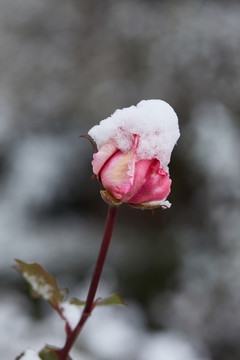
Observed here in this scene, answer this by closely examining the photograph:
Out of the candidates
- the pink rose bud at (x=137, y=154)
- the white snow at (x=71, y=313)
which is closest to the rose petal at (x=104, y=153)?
the pink rose bud at (x=137, y=154)

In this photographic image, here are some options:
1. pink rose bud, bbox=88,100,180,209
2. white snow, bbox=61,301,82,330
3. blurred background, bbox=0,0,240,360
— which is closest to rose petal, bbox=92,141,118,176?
pink rose bud, bbox=88,100,180,209

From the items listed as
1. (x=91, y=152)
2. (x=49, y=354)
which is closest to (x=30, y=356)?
(x=49, y=354)

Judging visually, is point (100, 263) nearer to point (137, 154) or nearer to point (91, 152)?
point (137, 154)

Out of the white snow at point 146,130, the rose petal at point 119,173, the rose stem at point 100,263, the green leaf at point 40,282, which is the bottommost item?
the green leaf at point 40,282

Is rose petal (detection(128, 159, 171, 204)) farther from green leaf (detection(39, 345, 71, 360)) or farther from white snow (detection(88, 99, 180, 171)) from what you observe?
green leaf (detection(39, 345, 71, 360))

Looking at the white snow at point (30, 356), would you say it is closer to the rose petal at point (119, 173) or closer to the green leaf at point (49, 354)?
the green leaf at point (49, 354)
